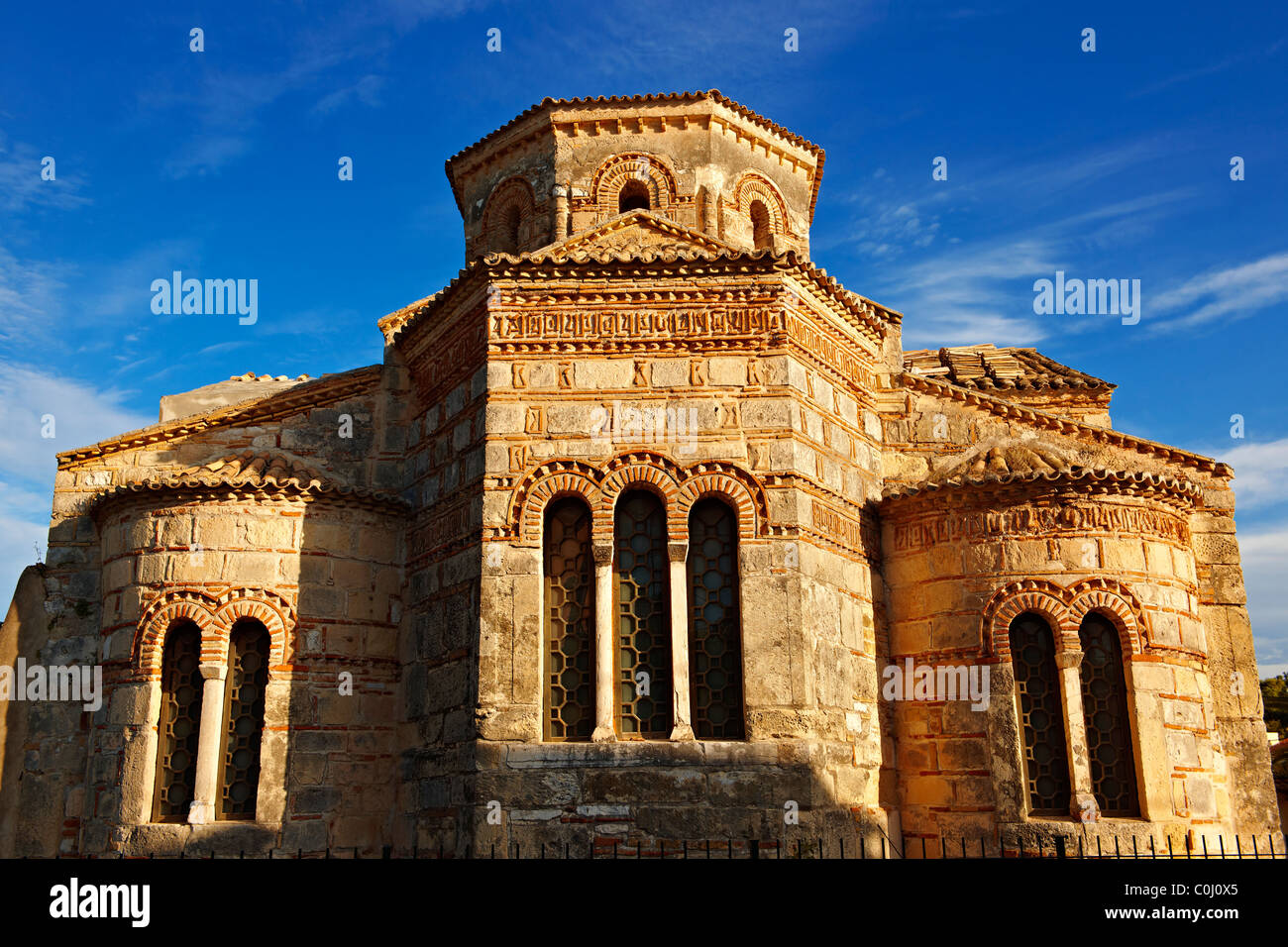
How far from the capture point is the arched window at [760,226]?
44.2ft

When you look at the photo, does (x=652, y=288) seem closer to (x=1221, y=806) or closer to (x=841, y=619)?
(x=841, y=619)

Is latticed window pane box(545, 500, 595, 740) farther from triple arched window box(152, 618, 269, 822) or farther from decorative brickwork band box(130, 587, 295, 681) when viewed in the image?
triple arched window box(152, 618, 269, 822)

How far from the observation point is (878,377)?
1190cm

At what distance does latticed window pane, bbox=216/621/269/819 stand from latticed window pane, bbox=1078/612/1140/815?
7695 millimetres

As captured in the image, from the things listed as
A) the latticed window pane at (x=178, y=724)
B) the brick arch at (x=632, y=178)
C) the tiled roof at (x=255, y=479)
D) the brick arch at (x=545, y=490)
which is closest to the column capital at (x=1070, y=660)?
the brick arch at (x=545, y=490)

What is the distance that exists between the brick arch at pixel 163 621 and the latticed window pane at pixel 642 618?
3.92 m

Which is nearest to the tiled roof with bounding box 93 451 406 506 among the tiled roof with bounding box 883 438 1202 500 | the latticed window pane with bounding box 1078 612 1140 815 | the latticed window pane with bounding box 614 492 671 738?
the latticed window pane with bounding box 614 492 671 738

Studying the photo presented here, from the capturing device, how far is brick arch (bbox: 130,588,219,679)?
32.7 ft

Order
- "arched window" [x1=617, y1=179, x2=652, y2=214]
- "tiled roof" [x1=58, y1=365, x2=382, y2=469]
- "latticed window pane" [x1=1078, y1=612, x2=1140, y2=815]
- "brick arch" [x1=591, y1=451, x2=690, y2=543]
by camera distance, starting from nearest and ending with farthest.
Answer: "brick arch" [x1=591, y1=451, x2=690, y2=543] < "latticed window pane" [x1=1078, y1=612, x2=1140, y2=815] < "tiled roof" [x1=58, y1=365, x2=382, y2=469] < "arched window" [x1=617, y1=179, x2=652, y2=214]
